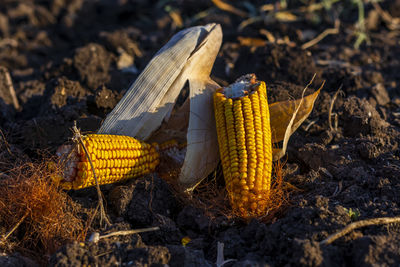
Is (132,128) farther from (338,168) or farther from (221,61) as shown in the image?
(221,61)

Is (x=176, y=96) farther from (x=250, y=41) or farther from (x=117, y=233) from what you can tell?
(x=250, y=41)

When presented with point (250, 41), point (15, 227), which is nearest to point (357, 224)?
point (15, 227)

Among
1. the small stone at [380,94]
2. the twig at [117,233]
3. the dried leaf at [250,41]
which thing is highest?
the twig at [117,233]

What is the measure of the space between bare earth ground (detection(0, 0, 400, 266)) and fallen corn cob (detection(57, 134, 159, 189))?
0.15 meters

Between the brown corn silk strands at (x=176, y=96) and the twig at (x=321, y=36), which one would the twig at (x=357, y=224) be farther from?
the twig at (x=321, y=36)

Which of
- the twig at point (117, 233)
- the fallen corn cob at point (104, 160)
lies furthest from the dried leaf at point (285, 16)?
the twig at point (117, 233)

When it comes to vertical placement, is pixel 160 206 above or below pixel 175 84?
below

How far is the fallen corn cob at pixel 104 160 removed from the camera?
3.02m

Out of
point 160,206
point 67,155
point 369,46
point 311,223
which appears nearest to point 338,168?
point 311,223

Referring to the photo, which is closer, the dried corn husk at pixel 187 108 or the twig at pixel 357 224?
the twig at pixel 357 224

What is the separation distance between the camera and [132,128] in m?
3.62

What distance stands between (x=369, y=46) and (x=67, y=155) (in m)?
4.97

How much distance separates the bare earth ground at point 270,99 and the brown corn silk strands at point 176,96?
390 mm

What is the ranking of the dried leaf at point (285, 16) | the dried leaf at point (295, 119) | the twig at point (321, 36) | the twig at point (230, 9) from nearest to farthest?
the dried leaf at point (295, 119)
the twig at point (321, 36)
the dried leaf at point (285, 16)
the twig at point (230, 9)
